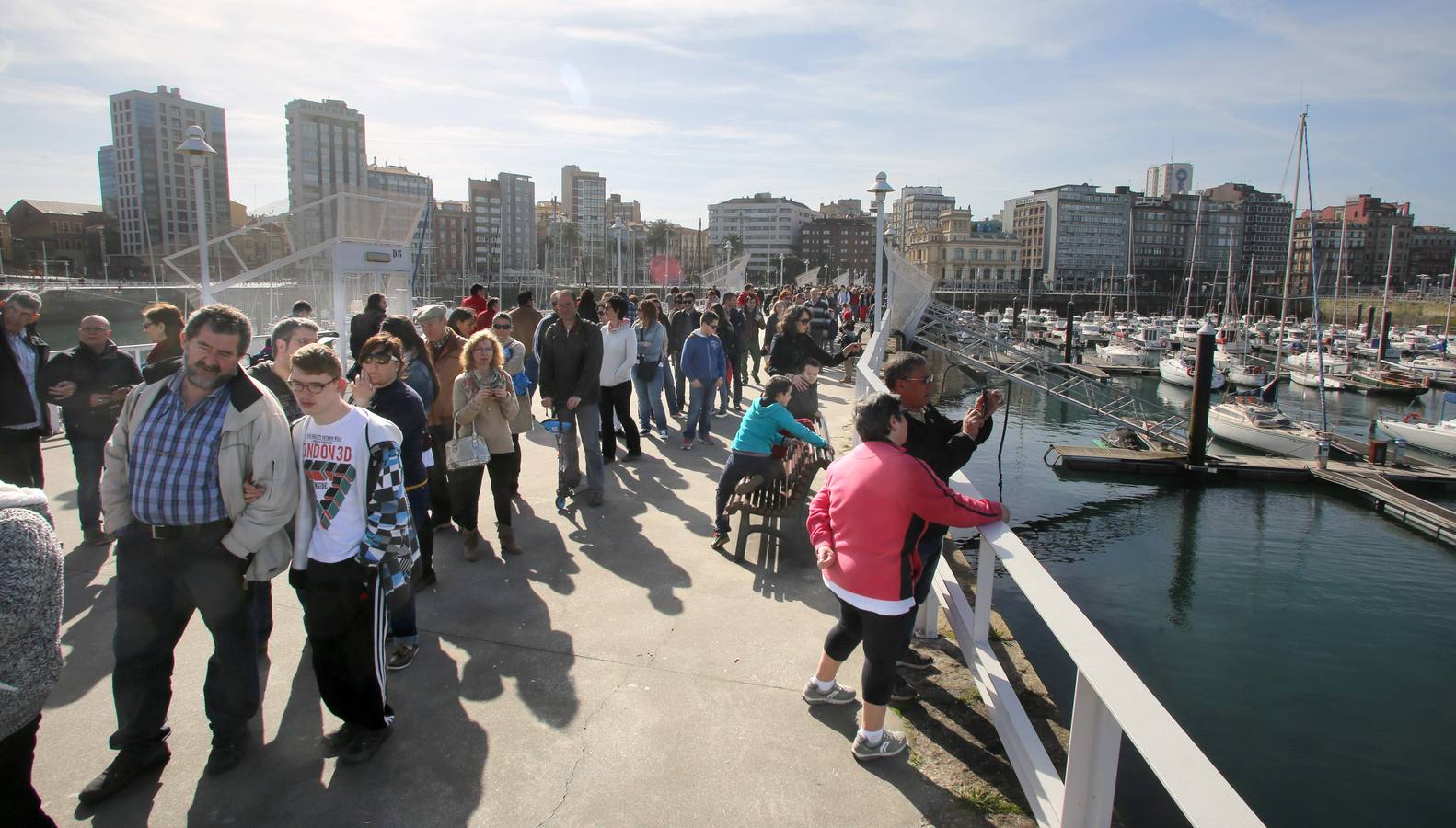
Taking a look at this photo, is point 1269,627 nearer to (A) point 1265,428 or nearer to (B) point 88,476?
(B) point 88,476

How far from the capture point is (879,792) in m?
3.05

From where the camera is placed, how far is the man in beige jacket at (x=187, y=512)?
2.97 meters

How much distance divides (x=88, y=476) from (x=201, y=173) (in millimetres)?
9115

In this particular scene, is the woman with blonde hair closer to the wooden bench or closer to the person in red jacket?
the wooden bench

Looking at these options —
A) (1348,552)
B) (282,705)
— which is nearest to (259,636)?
(282,705)

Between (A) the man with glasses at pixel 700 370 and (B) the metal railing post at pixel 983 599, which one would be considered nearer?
(B) the metal railing post at pixel 983 599

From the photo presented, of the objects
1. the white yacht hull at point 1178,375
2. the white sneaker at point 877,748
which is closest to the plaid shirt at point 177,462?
the white sneaker at point 877,748

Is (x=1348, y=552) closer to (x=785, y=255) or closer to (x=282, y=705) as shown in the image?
(x=282, y=705)

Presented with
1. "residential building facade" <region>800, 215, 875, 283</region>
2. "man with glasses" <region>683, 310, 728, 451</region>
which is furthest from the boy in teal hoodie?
"residential building facade" <region>800, 215, 875, 283</region>

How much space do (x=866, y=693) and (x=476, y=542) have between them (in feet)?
11.2

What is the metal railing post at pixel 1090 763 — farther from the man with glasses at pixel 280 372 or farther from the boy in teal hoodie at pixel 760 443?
the man with glasses at pixel 280 372

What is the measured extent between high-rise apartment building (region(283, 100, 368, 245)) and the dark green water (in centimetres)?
13345

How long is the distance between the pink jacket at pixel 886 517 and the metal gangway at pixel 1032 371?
1584 cm

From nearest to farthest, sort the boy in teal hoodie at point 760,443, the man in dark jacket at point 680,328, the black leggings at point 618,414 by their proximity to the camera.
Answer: the boy in teal hoodie at point 760,443
the black leggings at point 618,414
the man in dark jacket at point 680,328
